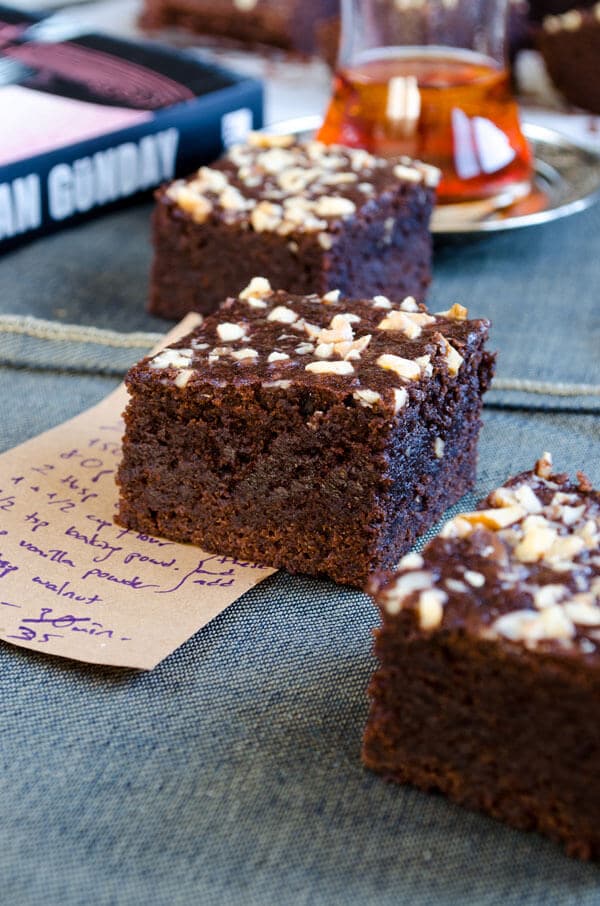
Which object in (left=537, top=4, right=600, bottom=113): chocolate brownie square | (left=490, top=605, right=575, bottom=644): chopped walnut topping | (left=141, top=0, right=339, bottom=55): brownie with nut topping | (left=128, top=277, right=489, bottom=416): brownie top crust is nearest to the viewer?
(left=490, top=605, right=575, bottom=644): chopped walnut topping

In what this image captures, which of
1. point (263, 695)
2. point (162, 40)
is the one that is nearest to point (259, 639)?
point (263, 695)

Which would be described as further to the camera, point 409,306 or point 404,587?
point 409,306

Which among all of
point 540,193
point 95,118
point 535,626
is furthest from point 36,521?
point 540,193

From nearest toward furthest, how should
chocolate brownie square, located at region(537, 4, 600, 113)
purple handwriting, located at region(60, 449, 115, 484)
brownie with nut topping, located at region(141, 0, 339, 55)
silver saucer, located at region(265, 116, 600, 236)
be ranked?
purple handwriting, located at region(60, 449, 115, 484), silver saucer, located at region(265, 116, 600, 236), chocolate brownie square, located at region(537, 4, 600, 113), brownie with nut topping, located at region(141, 0, 339, 55)

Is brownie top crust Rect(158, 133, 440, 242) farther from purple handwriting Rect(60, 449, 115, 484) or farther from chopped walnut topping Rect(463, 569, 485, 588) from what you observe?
chopped walnut topping Rect(463, 569, 485, 588)

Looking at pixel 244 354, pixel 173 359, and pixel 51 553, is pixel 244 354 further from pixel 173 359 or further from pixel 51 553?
pixel 51 553

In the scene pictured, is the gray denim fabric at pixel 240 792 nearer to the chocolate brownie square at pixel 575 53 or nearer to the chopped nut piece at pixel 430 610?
the chopped nut piece at pixel 430 610

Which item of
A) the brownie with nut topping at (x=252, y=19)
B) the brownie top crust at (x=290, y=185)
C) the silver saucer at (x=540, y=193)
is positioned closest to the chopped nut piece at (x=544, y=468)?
the brownie top crust at (x=290, y=185)

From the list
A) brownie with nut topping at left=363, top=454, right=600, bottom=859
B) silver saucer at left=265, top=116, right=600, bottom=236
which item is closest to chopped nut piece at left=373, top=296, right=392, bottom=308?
brownie with nut topping at left=363, top=454, right=600, bottom=859
